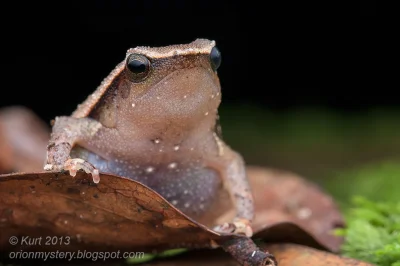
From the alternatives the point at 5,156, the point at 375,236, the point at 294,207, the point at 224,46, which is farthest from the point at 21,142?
the point at 224,46

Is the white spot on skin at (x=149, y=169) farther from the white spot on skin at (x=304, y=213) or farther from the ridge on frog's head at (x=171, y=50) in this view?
the white spot on skin at (x=304, y=213)

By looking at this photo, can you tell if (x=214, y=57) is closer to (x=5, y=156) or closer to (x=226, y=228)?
(x=226, y=228)

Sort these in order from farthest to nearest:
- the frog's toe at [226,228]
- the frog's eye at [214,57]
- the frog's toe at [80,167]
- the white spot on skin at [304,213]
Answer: the white spot on skin at [304,213], the frog's toe at [226,228], the frog's eye at [214,57], the frog's toe at [80,167]

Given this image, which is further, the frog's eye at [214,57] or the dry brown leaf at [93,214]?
the frog's eye at [214,57]

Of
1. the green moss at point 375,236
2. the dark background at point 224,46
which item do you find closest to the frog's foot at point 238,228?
the green moss at point 375,236

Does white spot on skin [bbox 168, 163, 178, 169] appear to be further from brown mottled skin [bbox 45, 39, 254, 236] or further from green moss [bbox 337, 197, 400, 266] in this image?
green moss [bbox 337, 197, 400, 266]

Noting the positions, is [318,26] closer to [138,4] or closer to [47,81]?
[138,4]

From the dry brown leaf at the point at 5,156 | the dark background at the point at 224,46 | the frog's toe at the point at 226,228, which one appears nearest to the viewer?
the frog's toe at the point at 226,228
